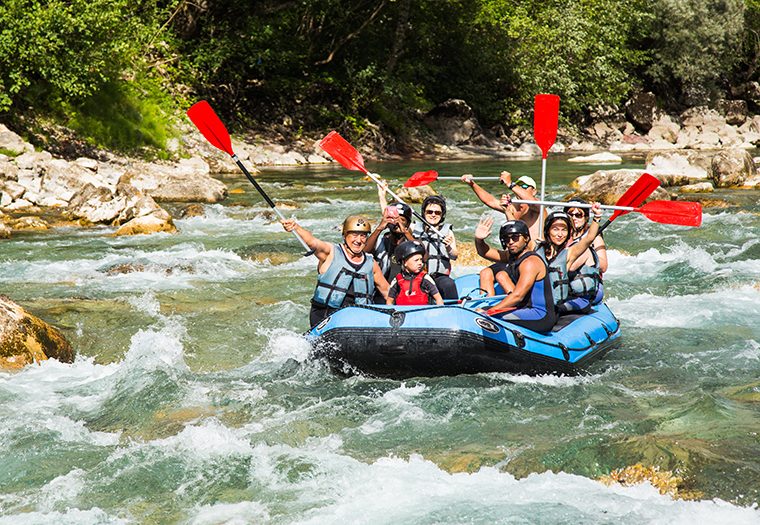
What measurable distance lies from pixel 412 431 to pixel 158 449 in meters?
1.36

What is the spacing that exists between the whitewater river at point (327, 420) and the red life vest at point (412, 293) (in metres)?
0.52

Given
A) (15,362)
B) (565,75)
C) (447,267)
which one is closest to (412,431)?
(447,267)

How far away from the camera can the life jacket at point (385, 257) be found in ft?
20.0

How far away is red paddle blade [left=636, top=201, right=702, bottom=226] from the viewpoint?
6.96 meters

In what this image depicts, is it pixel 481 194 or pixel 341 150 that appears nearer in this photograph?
pixel 481 194

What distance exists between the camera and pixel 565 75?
25.7 metres

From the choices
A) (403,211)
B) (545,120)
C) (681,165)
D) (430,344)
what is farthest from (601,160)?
(430,344)

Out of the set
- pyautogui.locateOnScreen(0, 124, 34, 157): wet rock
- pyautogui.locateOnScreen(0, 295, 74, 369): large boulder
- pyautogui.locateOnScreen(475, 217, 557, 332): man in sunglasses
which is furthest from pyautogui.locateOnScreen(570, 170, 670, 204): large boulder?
pyautogui.locateOnScreen(0, 295, 74, 369): large boulder

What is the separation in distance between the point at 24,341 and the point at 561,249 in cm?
369

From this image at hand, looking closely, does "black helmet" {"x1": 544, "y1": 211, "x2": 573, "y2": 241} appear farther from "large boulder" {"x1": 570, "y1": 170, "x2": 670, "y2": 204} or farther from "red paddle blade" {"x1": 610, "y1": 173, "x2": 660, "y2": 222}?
"large boulder" {"x1": 570, "y1": 170, "x2": 670, "y2": 204}

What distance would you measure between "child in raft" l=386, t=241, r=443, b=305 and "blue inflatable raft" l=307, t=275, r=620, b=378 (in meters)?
0.29

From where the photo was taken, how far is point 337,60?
23594mm

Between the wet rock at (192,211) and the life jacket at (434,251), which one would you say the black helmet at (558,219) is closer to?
the life jacket at (434,251)

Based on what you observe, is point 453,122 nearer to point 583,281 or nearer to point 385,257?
point 583,281
